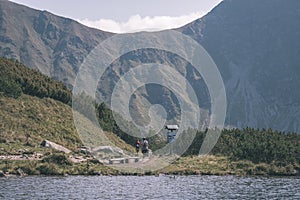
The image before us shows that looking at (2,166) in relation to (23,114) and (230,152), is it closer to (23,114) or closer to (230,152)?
(23,114)

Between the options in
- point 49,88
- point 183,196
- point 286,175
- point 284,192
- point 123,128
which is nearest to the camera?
point 183,196

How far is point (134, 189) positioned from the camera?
54.6 meters

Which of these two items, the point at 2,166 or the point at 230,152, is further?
the point at 230,152

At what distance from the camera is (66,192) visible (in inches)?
1950

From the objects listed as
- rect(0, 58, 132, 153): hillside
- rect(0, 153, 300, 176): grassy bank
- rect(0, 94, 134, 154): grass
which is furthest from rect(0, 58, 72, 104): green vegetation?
rect(0, 153, 300, 176): grassy bank

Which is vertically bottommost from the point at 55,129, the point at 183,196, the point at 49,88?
the point at 183,196

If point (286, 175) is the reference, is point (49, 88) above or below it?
above

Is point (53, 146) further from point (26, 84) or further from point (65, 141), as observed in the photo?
point (26, 84)

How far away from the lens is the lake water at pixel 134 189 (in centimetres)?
4809

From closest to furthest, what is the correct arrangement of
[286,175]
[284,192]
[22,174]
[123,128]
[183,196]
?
1. [183,196]
2. [284,192]
3. [22,174]
4. [286,175]
5. [123,128]

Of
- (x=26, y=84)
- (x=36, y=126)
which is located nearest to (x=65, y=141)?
(x=36, y=126)

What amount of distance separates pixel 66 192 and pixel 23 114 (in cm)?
5048

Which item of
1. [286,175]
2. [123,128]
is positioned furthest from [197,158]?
[123,128]

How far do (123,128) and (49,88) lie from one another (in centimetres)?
2989
